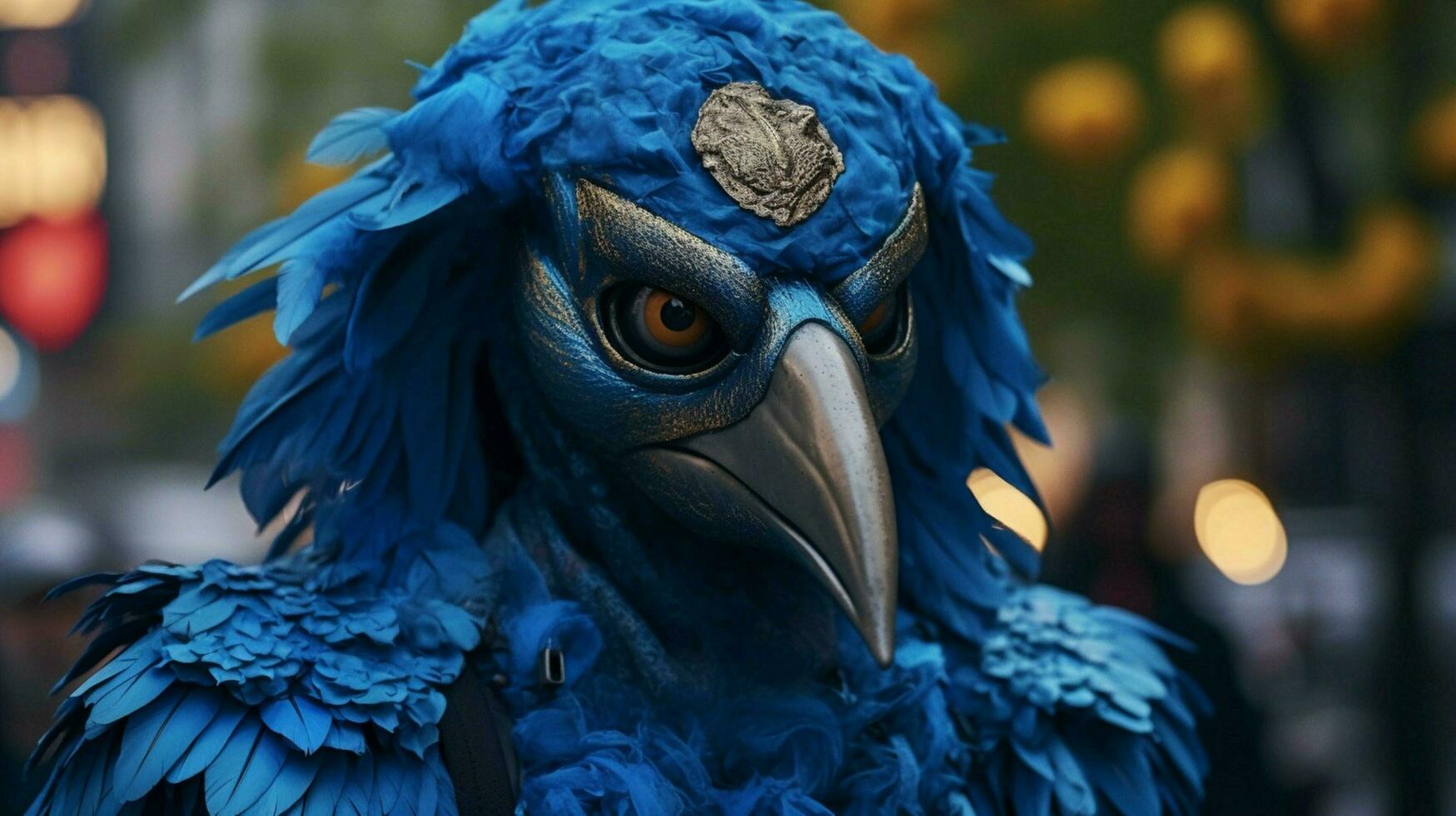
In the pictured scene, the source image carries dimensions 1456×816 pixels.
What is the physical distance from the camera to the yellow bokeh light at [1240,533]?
5.43 metres

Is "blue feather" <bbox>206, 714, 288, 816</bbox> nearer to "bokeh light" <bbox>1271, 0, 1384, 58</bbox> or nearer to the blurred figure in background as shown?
the blurred figure in background

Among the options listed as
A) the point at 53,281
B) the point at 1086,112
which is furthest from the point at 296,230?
the point at 53,281

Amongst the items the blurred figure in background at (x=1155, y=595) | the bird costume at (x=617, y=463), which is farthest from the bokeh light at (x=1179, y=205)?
the bird costume at (x=617, y=463)

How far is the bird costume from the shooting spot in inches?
49.5

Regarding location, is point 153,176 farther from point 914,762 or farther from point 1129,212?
point 914,762

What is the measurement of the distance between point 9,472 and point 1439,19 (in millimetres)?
9415

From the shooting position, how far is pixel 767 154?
1265 millimetres

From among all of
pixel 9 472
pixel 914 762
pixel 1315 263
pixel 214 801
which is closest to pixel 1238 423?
pixel 1315 263

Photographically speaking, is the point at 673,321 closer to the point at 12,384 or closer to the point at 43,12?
the point at 43,12

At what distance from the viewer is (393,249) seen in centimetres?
140

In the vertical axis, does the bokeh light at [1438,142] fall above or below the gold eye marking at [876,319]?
above

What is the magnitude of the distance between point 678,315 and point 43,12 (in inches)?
246

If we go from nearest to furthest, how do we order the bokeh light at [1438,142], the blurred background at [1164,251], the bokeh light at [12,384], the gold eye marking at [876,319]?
the gold eye marking at [876,319] → the blurred background at [1164,251] → the bokeh light at [1438,142] → the bokeh light at [12,384]

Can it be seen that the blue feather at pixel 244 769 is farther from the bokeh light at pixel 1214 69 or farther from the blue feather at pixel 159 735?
the bokeh light at pixel 1214 69
